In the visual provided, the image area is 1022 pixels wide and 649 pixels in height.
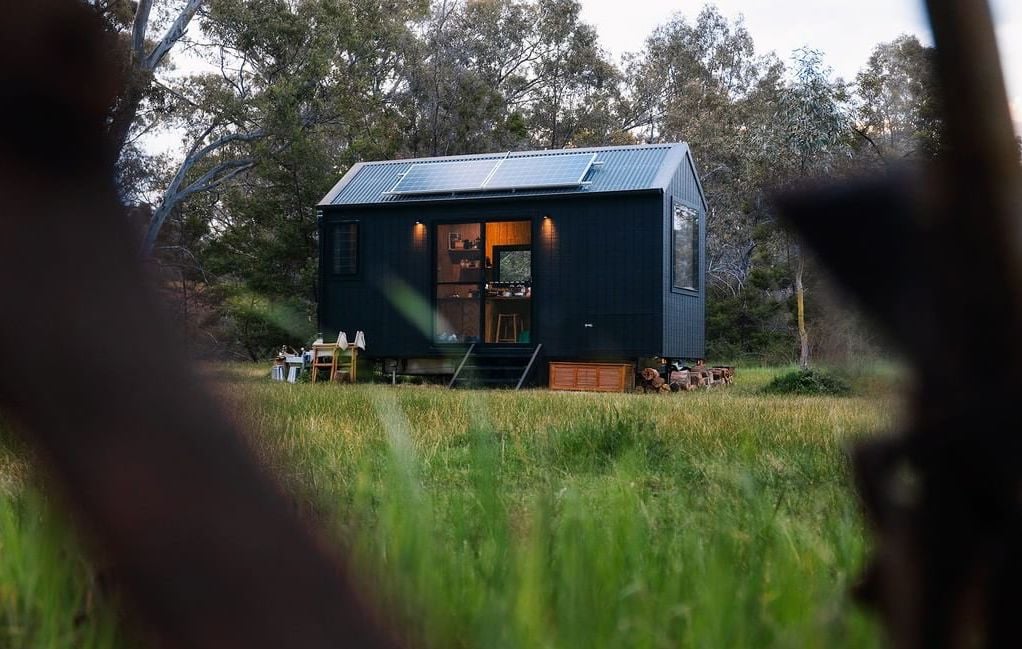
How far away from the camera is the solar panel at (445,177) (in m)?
16.1

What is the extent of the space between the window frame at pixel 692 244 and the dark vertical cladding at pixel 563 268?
0.15 metres

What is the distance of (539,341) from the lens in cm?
1551

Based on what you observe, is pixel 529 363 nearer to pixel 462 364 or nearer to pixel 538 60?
pixel 462 364

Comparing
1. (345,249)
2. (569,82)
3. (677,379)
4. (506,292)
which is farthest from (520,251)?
(569,82)

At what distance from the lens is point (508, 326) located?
16.5 metres

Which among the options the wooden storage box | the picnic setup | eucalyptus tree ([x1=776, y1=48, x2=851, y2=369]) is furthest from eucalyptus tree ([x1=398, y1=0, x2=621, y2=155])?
the wooden storage box

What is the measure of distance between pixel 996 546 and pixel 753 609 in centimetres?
85

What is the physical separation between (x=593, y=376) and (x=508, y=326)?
2.21 m

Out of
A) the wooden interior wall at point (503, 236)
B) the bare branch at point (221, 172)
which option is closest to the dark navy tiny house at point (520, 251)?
the wooden interior wall at point (503, 236)

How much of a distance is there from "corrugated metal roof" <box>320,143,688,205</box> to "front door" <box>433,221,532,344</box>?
0.73m

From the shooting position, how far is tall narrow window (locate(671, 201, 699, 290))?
15.9m

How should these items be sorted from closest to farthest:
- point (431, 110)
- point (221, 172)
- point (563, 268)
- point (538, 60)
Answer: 1. point (563, 268)
2. point (221, 172)
3. point (431, 110)
4. point (538, 60)

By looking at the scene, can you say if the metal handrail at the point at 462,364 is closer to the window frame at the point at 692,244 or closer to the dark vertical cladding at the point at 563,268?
the dark vertical cladding at the point at 563,268

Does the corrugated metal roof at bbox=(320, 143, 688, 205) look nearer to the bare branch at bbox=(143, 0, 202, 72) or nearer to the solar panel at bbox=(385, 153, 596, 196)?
the solar panel at bbox=(385, 153, 596, 196)
